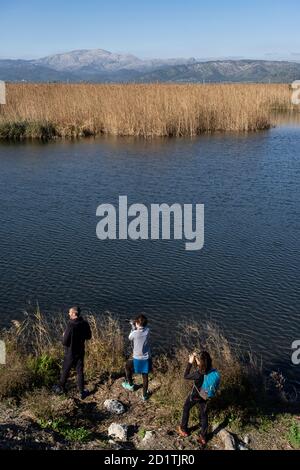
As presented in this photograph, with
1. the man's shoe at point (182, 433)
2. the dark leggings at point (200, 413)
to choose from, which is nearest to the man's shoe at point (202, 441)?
the dark leggings at point (200, 413)

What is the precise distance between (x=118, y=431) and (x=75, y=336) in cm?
147

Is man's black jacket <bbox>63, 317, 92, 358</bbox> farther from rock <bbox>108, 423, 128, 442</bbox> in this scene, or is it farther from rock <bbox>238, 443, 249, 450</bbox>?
rock <bbox>238, 443, 249, 450</bbox>

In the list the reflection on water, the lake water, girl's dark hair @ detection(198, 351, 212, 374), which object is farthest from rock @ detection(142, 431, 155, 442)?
the reflection on water

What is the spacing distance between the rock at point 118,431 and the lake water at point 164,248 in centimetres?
290

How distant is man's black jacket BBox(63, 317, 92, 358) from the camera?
7.45 meters

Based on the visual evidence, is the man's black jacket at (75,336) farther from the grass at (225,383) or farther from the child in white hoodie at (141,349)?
the grass at (225,383)

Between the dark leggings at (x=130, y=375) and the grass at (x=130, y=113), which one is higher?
the grass at (x=130, y=113)

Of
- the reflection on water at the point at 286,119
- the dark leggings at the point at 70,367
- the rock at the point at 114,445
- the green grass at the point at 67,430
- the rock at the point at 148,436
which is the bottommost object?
the rock at the point at 148,436

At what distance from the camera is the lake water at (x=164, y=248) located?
10812mm

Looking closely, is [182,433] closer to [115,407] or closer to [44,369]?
[115,407]

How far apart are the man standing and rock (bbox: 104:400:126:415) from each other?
1.56 feet

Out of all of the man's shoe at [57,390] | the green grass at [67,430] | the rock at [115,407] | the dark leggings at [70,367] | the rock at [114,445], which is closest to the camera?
the rock at [114,445]

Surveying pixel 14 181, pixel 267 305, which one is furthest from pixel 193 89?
pixel 267 305
